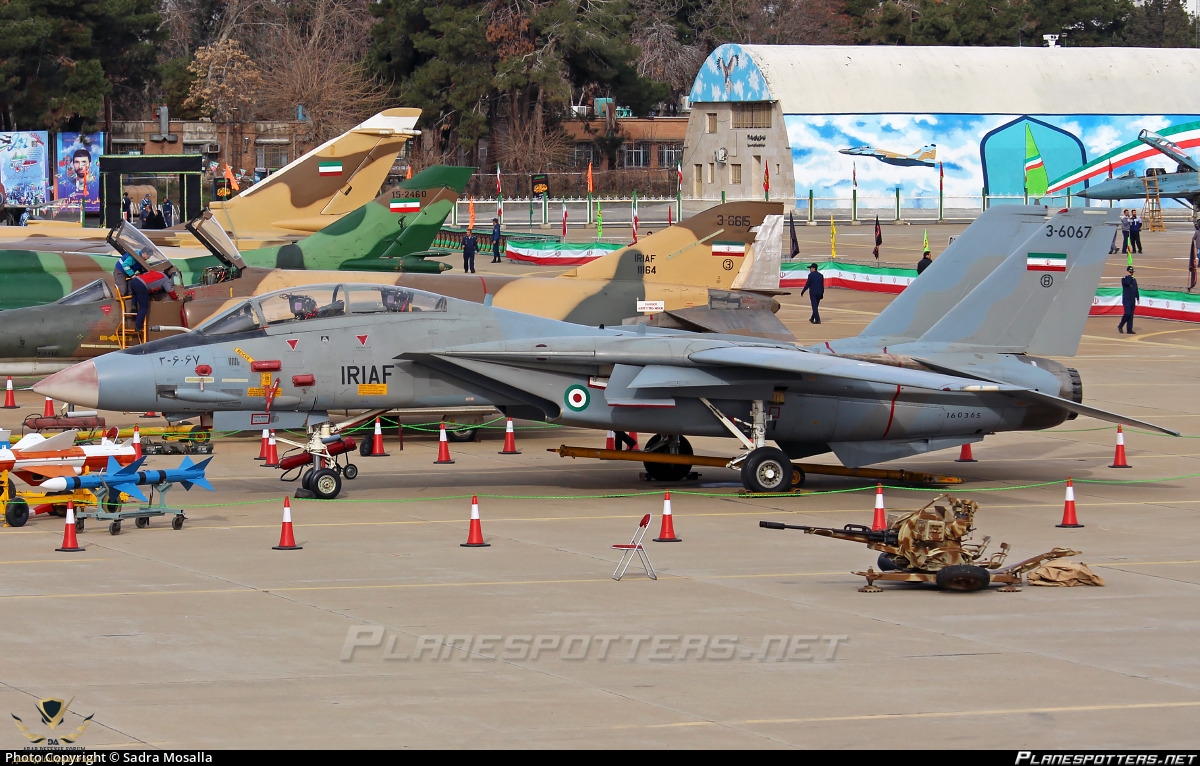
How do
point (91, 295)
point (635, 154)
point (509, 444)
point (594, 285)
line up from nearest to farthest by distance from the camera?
point (509, 444) < point (91, 295) < point (594, 285) < point (635, 154)

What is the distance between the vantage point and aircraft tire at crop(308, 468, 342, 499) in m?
15.6

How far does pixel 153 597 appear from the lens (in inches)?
443

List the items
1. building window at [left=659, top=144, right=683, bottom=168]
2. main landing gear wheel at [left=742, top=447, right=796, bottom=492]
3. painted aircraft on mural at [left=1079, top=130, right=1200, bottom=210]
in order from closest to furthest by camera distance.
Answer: main landing gear wheel at [left=742, top=447, right=796, bottom=492] < painted aircraft on mural at [left=1079, top=130, right=1200, bottom=210] < building window at [left=659, top=144, right=683, bottom=168]

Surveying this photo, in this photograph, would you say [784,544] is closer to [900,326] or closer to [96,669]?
[900,326]

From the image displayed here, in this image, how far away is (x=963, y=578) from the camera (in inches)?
455

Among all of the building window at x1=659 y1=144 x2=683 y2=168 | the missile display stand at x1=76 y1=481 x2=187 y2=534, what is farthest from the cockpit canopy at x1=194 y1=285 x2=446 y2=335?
the building window at x1=659 y1=144 x2=683 y2=168

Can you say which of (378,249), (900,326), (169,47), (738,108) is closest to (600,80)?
(738,108)

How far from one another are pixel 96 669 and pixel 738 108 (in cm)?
6022

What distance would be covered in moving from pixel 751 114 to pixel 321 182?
1503 inches

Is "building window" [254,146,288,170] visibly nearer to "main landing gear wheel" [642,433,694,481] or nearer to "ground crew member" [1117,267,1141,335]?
"ground crew member" [1117,267,1141,335]

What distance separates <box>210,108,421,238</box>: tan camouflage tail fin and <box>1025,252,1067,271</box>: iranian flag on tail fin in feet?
55.6

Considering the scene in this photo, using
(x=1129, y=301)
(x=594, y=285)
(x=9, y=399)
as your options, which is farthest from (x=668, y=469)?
(x=1129, y=301)
